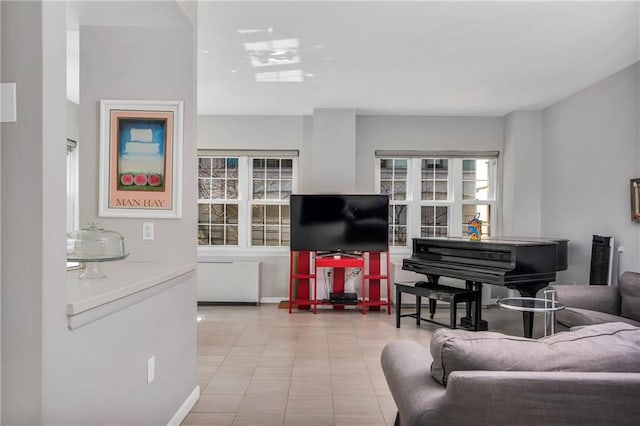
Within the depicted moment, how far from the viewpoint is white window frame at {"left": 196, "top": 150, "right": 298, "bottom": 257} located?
6.76 meters

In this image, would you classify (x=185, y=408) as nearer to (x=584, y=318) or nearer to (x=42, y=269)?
(x=42, y=269)

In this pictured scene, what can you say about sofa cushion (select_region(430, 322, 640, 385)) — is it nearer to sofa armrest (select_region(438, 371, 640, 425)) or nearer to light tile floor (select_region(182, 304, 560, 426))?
sofa armrest (select_region(438, 371, 640, 425))

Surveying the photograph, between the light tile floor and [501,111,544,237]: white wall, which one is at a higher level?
[501,111,544,237]: white wall

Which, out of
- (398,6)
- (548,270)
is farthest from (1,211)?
(548,270)

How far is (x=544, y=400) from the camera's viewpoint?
5.09 ft

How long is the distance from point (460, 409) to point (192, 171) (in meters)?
2.12

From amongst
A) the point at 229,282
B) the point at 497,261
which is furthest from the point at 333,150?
the point at 497,261

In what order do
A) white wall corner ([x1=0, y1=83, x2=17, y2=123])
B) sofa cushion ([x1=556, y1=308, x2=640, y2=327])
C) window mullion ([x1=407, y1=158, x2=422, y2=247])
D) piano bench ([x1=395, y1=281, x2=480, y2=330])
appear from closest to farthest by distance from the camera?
white wall corner ([x1=0, y1=83, x2=17, y2=123])
sofa cushion ([x1=556, y1=308, x2=640, y2=327])
piano bench ([x1=395, y1=281, x2=480, y2=330])
window mullion ([x1=407, y1=158, x2=422, y2=247])

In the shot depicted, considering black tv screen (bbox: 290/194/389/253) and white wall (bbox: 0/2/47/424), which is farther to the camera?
black tv screen (bbox: 290/194/389/253)

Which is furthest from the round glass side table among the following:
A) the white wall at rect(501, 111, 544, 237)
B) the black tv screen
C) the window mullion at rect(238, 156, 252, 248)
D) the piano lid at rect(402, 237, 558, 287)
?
the window mullion at rect(238, 156, 252, 248)

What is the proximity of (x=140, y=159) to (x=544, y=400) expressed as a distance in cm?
243

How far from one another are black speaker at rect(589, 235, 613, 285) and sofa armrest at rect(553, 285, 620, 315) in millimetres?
501

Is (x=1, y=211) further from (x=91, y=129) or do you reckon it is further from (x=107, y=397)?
(x=91, y=129)

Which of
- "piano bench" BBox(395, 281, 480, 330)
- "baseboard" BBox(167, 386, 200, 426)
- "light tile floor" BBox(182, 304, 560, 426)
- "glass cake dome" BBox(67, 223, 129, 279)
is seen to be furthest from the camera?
"piano bench" BBox(395, 281, 480, 330)
